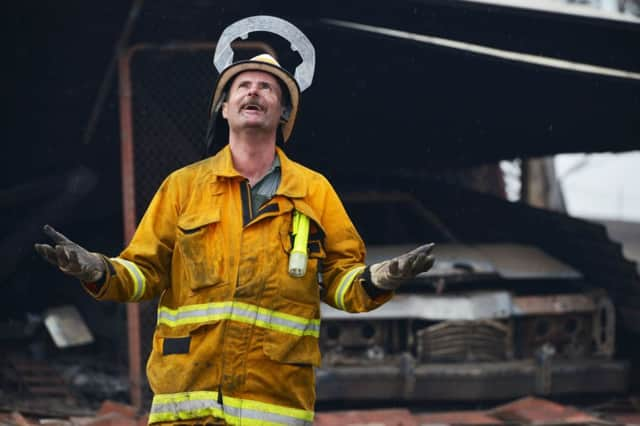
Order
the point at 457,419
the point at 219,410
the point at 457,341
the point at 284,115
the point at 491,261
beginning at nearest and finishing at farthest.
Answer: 1. the point at 219,410
2. the point at 284,115
3. the point at 457,419
4. the point at 457,341
5. the point at 491,261

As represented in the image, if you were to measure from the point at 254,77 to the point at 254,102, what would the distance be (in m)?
0.13

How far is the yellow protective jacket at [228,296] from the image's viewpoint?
12.0 feet

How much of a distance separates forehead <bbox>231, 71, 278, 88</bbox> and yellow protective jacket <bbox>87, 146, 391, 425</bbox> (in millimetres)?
305

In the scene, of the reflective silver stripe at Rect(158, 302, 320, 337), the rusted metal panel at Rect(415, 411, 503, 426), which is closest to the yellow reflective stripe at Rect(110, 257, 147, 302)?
the reflective silver stripe at Rect(158, 302, 320, 337)

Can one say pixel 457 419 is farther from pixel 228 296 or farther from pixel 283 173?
pixel 228 296

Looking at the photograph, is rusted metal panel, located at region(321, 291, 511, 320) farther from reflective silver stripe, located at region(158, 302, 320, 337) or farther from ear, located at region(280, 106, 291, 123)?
reflective silver stripe, located at region(158, 302, 320, 337)

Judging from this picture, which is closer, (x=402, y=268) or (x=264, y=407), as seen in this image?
(x=402, y=268)

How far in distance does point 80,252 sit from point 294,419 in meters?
0.98

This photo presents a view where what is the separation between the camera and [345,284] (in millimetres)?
3840

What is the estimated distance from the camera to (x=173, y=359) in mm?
3719

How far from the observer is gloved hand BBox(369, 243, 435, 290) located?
337 cm

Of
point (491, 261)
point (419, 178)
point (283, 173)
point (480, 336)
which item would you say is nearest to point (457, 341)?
point (480, 336)

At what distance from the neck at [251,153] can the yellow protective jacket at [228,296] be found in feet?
0.17

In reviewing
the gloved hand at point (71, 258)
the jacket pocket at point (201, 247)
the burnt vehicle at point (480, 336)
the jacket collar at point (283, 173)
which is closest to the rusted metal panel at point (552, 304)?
the burnt vehicle at point (480, 336)
